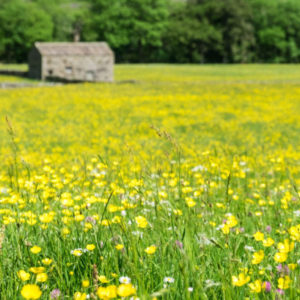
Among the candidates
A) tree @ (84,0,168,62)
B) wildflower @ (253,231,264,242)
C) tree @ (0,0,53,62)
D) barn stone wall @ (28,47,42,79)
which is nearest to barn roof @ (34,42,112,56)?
barn stone wall @ (28,47,42,79)

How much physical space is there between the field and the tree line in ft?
199

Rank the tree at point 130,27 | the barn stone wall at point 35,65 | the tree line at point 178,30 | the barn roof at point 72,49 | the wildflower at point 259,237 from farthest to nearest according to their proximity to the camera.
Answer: the tree at point 130,27, the tree line at point 178,30, the barn roof at point 72,49, the barn stone wall at point 35,65, the wildflower at point 259,237

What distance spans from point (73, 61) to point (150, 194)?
1882 inches

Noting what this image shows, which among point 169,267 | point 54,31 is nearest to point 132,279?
point 169,267

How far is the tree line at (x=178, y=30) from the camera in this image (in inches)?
3627

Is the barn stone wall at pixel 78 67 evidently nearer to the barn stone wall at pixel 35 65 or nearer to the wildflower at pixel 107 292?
the barn stone wall at pixel 35 65

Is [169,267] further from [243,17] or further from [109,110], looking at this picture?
[243,17]

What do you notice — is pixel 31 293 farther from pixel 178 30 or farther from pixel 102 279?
pixel 178 30

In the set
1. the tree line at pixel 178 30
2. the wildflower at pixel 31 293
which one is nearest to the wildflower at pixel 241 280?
the wildflower at pixel 31 293

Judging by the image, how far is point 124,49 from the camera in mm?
103438

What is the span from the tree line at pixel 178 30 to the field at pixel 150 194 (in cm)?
6067

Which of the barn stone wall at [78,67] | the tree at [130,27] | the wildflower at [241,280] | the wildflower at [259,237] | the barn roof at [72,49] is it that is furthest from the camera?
the tree at [130,27]

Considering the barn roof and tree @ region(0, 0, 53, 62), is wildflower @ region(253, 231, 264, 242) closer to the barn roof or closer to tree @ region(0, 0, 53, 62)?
the barn roof

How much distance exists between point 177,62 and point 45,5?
1993 inches
